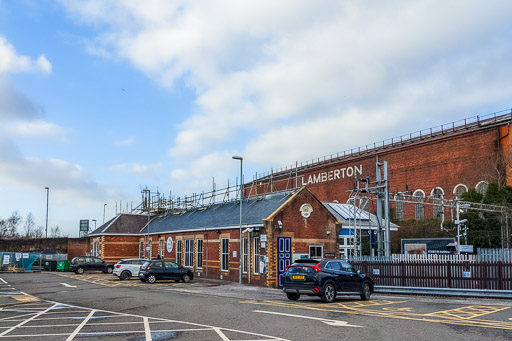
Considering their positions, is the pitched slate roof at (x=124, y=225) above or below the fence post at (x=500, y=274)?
above

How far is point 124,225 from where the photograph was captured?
158 ft

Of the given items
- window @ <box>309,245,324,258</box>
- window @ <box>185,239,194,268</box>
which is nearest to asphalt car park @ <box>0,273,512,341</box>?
window @ <box>309,245,324,258</box>

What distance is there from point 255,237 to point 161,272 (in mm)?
6371

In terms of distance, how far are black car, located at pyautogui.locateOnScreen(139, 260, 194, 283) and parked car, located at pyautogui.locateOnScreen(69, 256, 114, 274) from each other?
13.2 m

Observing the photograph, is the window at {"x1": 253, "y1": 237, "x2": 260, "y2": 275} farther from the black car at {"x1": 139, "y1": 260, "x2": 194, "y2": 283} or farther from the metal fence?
the metal fence

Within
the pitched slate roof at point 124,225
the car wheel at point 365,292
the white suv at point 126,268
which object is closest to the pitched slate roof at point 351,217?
the car wheel at point 365,292

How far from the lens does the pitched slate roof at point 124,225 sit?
155 ft

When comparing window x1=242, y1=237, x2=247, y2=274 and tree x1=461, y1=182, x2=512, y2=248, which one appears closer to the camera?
window x1=242, y1=237, x2=247, y2=274

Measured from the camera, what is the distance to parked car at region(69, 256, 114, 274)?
40688mm

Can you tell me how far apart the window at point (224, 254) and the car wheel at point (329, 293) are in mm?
14119

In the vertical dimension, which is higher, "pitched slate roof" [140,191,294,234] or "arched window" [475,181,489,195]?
"arched window" [475,181,489,195]

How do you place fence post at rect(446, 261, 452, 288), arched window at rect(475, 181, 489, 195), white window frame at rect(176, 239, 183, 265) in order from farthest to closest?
arched window at rect(475, 181, 489, 195)
white window frame at rect(176, 239, 183, 265)
fence post at rect(446, 261, 452, 288)

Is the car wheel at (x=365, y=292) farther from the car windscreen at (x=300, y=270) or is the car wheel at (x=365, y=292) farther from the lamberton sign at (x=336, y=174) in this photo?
the lamberton sign at (x=336, y=174)

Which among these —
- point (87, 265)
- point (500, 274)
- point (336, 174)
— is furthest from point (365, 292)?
point (336, 174)
